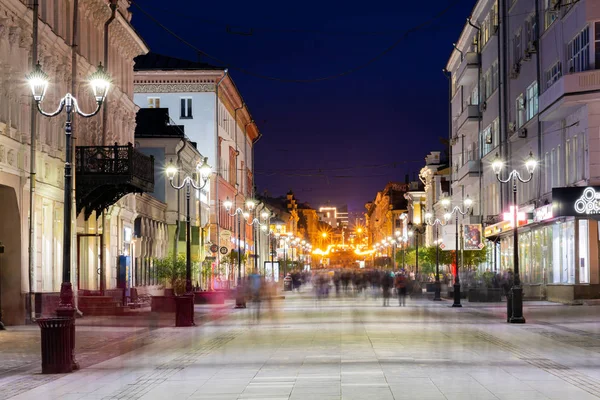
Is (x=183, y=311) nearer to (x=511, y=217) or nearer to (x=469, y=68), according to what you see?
(x=511, y=217)

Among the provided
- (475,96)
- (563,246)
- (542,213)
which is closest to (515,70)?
(542,213)

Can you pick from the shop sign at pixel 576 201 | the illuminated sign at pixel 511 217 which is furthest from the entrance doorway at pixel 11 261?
the illuminated sign at pixel 511 217

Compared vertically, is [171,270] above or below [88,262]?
below

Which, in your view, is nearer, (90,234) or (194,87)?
(90,234)

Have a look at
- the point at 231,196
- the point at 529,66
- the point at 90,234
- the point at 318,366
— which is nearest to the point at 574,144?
the point at 529,66

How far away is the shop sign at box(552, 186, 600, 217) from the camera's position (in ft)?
139

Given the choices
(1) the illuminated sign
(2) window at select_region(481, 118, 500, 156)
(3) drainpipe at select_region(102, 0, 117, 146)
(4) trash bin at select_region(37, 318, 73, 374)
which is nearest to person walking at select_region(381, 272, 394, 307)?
(1) the illuminated sign

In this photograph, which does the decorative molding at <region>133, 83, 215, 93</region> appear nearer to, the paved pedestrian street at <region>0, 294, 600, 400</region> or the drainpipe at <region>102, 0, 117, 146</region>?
the drainpipe at <region>102, 0, 117, 146</region>

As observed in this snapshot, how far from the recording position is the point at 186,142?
66062mm

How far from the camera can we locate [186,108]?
274ft

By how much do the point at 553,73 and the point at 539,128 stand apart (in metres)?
4.00

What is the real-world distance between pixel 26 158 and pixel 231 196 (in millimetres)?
63427

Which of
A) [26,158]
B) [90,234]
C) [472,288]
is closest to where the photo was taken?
[26,158]

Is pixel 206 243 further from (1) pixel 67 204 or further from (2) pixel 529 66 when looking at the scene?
(1) pixel 67 204
